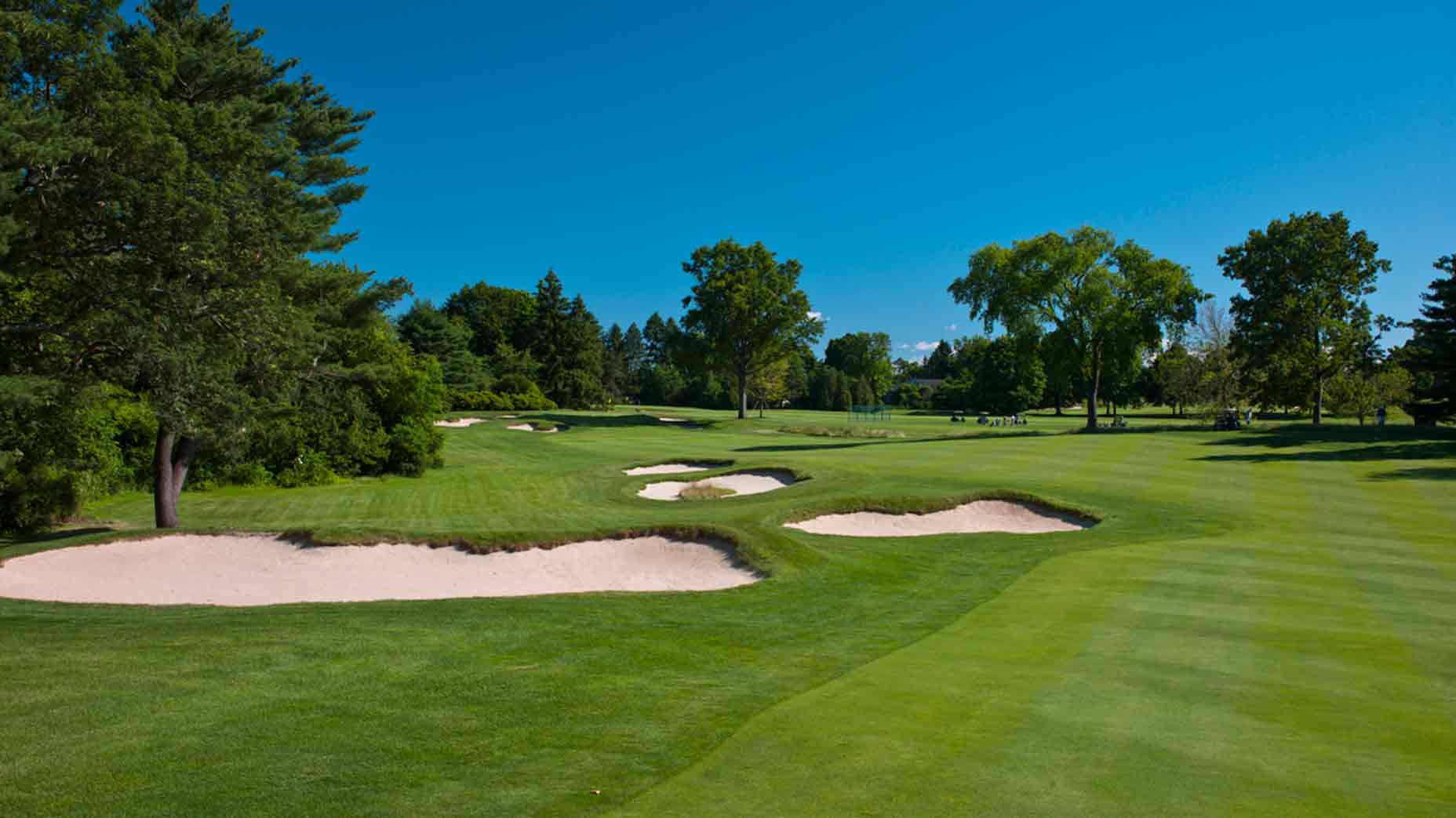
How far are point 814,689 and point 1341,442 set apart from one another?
38.0m

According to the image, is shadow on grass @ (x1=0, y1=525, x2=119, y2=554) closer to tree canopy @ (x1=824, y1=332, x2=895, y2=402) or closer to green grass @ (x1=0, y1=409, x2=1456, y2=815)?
green grass @ (x1=0, y1=409, x2=1456, y2=815)

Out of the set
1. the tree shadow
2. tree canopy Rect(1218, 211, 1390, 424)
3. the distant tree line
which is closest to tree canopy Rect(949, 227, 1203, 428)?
the distant tree line

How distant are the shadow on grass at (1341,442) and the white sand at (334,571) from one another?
77.2 feet

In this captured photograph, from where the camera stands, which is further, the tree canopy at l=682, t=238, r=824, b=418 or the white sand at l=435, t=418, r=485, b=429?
the tree canopy at l=682, t=238, r=824, b=418

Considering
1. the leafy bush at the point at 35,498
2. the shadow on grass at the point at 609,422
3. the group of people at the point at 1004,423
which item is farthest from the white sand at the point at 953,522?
the group of people at the point at 1004,423

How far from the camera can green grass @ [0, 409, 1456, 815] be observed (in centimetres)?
491

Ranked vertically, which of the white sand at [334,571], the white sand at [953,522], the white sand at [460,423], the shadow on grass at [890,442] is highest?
the white sand at [460,423]

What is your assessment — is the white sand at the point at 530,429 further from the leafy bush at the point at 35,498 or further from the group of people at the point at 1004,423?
the group of people at the point at 1004,423

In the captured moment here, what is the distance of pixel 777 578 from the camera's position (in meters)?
13.1

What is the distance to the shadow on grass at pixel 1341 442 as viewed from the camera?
2952cm

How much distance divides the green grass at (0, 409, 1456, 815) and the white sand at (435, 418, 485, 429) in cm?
3376

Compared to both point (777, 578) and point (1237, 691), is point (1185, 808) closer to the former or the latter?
point (1237, 691)

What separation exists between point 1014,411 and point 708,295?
1761 inches

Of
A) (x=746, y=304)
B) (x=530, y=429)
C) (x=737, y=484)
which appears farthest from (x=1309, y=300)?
(x=530, y=429)
